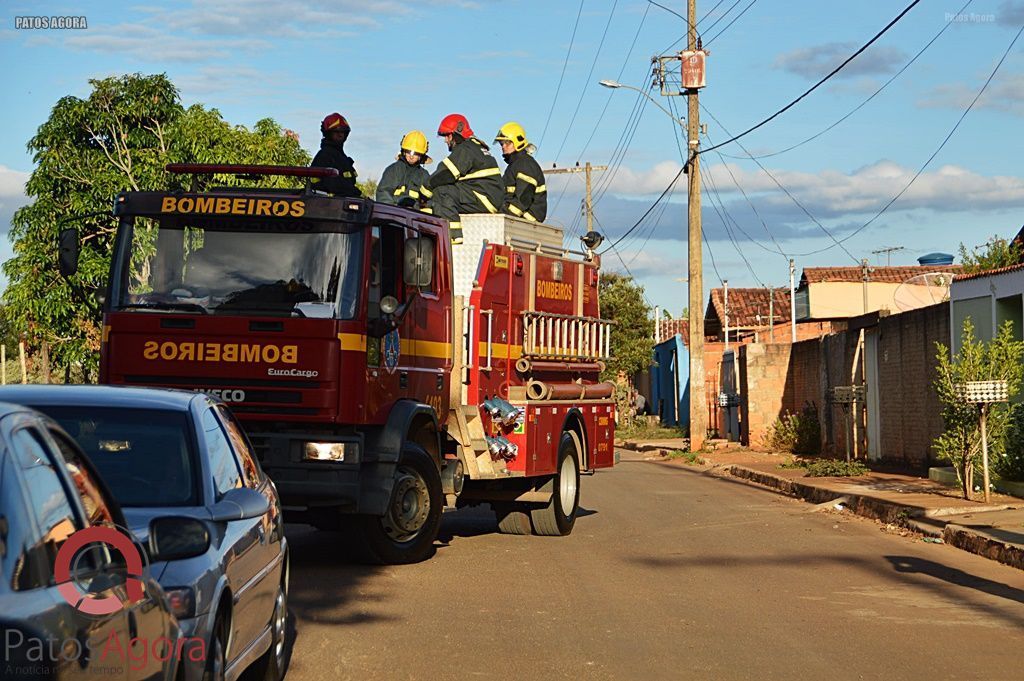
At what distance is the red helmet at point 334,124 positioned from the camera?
14570 mm

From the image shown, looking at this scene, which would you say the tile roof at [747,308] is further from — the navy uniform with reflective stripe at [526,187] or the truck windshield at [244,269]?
the truck windshield at [244,269]

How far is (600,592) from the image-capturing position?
437 inches

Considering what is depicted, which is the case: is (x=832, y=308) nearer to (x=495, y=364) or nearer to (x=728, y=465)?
(x=728, y=465)

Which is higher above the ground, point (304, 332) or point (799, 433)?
point (304, 332)

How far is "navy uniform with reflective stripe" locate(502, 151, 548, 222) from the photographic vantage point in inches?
637

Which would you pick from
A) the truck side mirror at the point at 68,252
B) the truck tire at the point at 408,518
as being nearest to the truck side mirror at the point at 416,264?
the truck tire at the point at 408,518

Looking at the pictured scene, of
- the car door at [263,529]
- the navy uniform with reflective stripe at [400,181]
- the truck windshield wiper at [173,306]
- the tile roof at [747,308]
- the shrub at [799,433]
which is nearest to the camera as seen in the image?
the car door at [263,529]

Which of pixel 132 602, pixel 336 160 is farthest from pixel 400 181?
pixel 132 602

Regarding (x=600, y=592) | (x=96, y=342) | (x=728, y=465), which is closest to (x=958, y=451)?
(x=600, y=592)

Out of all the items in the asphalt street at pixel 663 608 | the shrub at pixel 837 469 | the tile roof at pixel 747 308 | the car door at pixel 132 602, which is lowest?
the asphalt street at pixel 663 608

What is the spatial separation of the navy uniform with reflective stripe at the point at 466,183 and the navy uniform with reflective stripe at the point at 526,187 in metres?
0.55

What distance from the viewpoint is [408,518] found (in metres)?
12.6

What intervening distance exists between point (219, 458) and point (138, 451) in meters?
0.49

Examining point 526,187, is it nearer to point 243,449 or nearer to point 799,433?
point 243,449
